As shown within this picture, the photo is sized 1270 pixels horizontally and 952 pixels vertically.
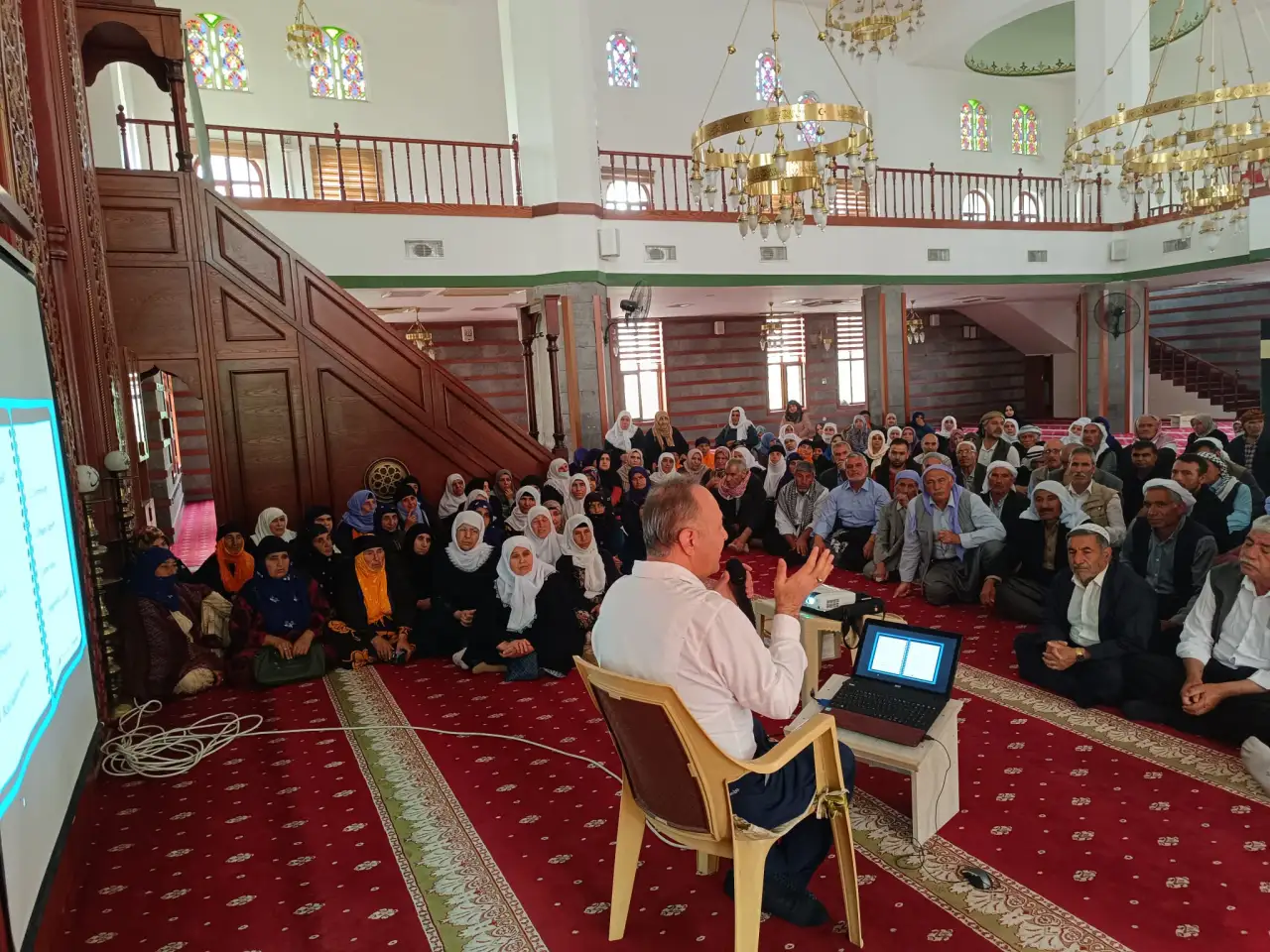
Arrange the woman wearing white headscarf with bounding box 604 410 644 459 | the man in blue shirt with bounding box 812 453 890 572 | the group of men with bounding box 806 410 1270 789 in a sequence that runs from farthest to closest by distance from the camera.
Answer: the woman wearing white headscarf with bounding box 604 410 644 459 → the man in blue shirt with bounding box 812 453 890 572 → the group of men with bounding box 806 410 1270 789

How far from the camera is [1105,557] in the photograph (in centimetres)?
326

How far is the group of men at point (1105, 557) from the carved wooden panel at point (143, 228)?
470 centimetres

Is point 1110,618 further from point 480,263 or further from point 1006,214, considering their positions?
point 1006,214

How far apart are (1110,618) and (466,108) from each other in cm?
1075

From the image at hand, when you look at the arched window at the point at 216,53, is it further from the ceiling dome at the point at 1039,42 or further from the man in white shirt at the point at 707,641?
the ceiling dome at the point at 1039,42

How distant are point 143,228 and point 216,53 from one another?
6345 millimetres

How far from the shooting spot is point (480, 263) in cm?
816

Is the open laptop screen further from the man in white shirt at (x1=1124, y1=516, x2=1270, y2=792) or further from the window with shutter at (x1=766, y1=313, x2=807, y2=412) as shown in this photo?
the window with shutter at (x1=766, y1=313, x2=807, y2=412)

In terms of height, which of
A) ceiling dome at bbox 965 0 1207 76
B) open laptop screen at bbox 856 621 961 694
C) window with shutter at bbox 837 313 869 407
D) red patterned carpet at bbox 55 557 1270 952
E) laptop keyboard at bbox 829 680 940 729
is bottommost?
red patterned carpet at bbox 55 557 1270 952

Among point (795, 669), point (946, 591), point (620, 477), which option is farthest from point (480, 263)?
point (795, 669)

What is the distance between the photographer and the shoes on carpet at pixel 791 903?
202 centimetres

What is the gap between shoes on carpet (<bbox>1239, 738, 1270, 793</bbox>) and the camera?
2.50 meters

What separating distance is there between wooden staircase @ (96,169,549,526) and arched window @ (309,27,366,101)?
6.17m

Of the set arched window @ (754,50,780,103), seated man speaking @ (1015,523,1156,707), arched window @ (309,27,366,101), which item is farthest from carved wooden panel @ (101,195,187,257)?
arched window @ (754,50,780,103)
